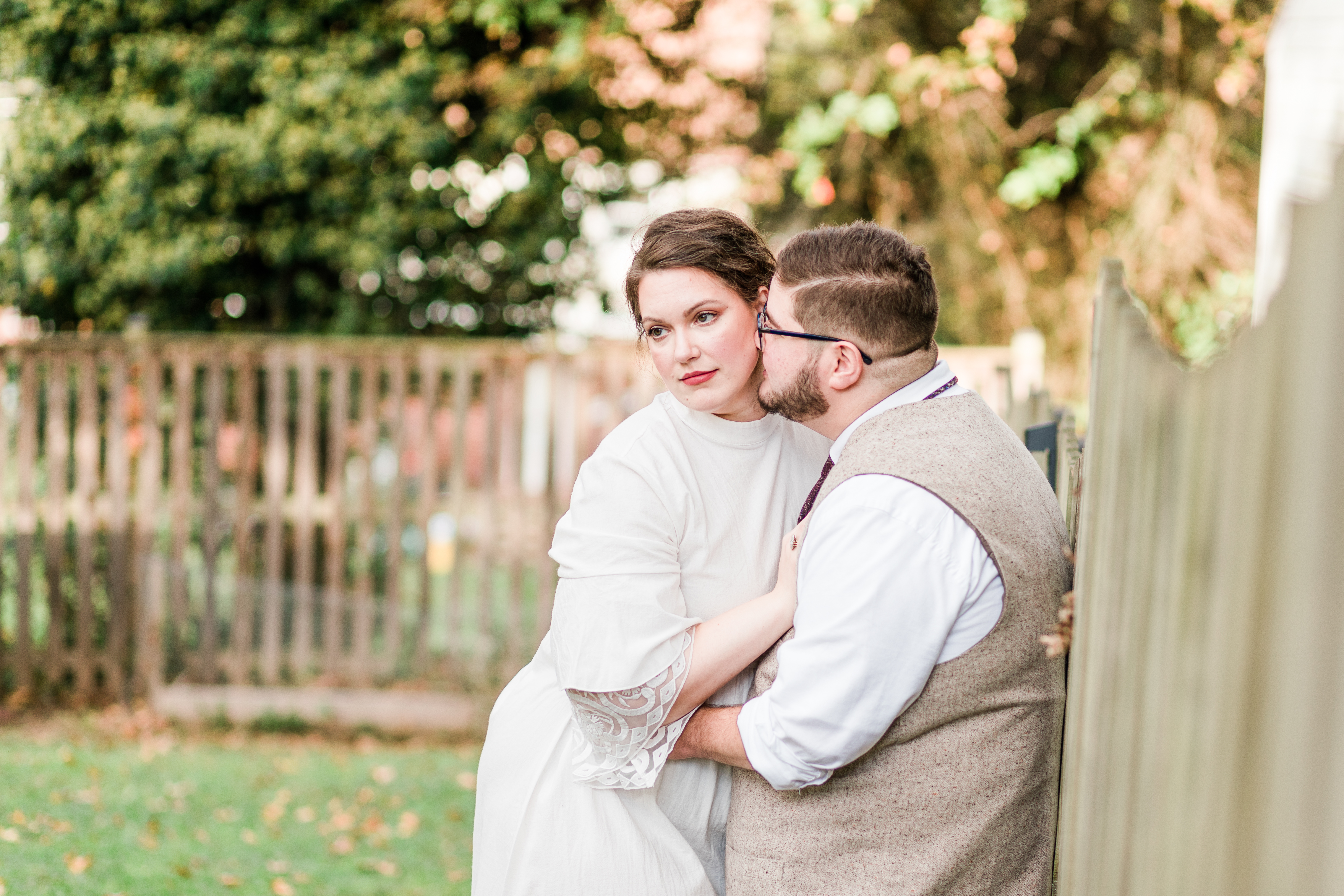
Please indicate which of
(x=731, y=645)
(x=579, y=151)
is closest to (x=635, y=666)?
(x=731, y=645)

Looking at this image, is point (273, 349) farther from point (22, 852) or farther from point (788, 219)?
point (788, 219)

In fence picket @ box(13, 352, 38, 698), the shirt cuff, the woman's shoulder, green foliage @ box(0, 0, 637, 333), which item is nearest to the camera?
the shirt cuff

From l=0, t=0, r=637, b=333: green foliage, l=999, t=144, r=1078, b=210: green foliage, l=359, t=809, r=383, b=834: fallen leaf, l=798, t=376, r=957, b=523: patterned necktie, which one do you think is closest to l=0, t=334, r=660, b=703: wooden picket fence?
l=0, t=0, r=637, b=333: green foliage

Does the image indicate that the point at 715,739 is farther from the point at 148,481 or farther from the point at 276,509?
the point at 148,481

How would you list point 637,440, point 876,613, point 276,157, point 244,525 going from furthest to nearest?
point 276,157, point 244,525, point 637,440, point 876,613

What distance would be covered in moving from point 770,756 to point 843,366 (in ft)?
2.27

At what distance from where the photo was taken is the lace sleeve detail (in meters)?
1.96

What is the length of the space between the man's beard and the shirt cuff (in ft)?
1.72

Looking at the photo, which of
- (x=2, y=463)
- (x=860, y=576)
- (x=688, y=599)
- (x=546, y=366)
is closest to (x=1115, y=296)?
(x=860, y=576)

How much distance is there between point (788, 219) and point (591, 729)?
803 centimetres

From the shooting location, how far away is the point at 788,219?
9555mm

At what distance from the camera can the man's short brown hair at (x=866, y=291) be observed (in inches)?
74.2

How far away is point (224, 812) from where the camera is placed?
4.94 metres

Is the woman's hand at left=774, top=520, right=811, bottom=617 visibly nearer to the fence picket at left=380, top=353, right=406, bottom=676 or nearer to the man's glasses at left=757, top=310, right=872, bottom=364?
the man's glasses at left=757, top=310, right=872, bottom=364
